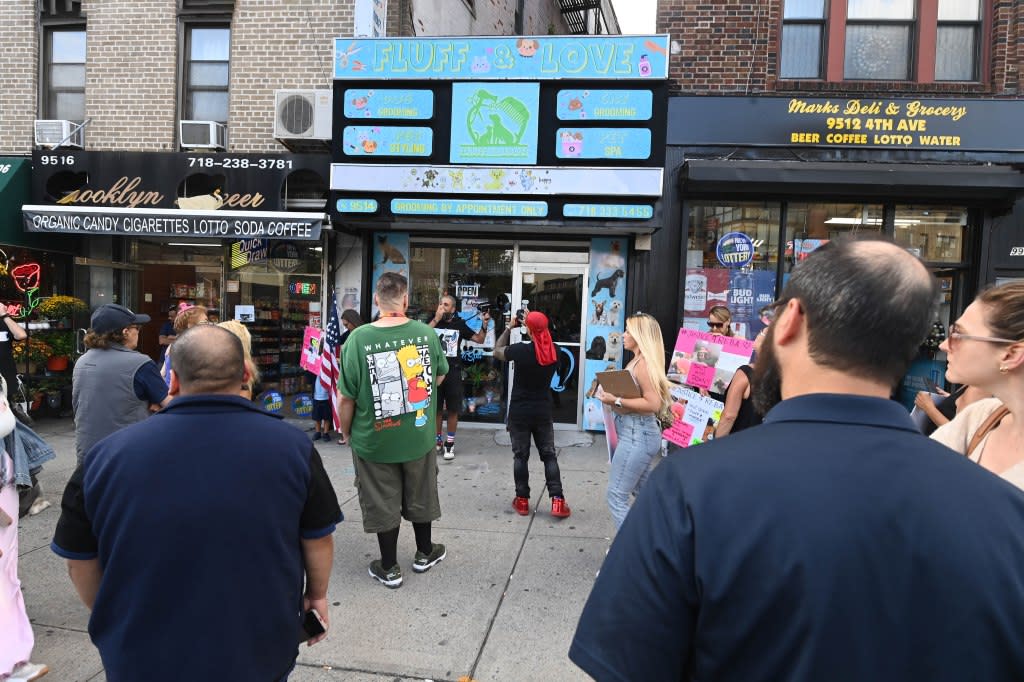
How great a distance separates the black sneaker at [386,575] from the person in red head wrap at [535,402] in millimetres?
1623

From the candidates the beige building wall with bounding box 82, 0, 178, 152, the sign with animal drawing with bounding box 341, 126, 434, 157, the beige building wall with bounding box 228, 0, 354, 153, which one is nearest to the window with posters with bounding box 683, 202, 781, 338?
the sign with animal drawing with bounding box 341, 126, 434, 157

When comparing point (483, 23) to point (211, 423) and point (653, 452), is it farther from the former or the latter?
point (211, 423)

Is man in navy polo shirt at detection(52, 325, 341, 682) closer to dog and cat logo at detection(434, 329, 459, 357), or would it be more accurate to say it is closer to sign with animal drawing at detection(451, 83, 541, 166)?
dog and cat logo at detection(434, 329, 459, 357)

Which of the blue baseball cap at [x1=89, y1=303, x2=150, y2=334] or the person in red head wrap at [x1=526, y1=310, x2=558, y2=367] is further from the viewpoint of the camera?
the person in red head wrap at [x1=526, y1=310, x2=558, y2=367]

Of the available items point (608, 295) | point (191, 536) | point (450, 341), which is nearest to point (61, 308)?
point (450, 341)

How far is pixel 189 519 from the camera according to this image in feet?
5.72

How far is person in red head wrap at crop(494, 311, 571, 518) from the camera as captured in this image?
523 cm

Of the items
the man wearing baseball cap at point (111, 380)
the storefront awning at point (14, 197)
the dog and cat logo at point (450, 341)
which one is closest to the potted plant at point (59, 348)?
the storefront awning at point (14, 197)

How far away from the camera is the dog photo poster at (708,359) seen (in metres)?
5.49

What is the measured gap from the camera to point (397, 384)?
160 inches

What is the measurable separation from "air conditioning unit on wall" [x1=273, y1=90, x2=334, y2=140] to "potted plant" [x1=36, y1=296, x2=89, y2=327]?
13.2ft

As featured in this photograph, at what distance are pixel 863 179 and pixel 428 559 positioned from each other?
21.6 feet

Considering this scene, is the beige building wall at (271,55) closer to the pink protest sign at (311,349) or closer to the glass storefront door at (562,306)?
the pink protest sign at (311,349)

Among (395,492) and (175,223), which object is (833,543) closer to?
(395,492)
